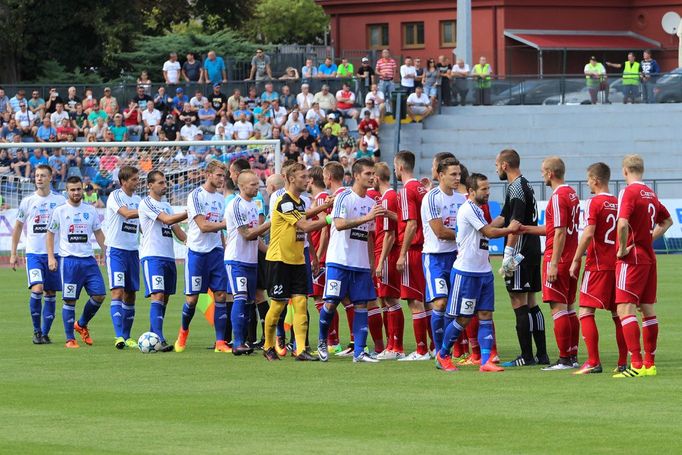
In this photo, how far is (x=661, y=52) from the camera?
62156 millimetres

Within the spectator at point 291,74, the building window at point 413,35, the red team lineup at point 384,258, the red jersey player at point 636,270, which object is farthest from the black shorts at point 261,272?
the building window at point 413,35

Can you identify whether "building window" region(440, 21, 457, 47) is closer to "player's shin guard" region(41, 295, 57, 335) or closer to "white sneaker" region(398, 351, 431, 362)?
"player's shin guard" region(41, 295, 57, 335)

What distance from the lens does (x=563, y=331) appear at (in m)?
14.2

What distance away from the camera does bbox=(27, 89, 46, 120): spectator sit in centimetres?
3847

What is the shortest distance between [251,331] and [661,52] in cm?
4869

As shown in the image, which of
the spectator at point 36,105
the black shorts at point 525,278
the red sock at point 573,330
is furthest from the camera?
the spectator at point 36,105

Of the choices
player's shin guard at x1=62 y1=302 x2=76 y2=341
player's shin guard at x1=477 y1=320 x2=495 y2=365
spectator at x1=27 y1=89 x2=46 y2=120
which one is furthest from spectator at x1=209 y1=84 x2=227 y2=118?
player's shin guard at x1=477 y1=320 x2=495 y2=365

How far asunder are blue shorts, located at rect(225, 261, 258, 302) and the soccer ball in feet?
3.53

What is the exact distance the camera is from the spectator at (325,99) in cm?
3991

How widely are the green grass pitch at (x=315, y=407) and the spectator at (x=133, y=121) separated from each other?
21812 mm

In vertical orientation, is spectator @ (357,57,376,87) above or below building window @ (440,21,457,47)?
below

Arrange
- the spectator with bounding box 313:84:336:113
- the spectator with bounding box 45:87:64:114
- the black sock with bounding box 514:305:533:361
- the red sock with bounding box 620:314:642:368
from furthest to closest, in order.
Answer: the spectator with bounding box 313:84:336:113 < the spectator with bounding box 45:87:64:114 < the black sock with bounding box 514:305:533:361 < the red sock with bounding box 620:314:642:368

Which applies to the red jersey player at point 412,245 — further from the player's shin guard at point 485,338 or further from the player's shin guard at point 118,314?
the player's shin guard at point 118,314

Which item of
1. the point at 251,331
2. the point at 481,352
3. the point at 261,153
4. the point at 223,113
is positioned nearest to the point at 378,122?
the point at 223,113
